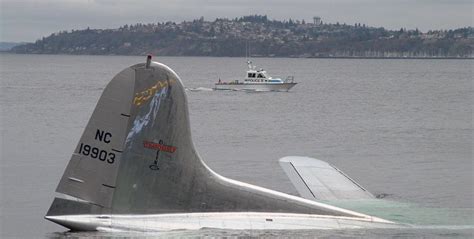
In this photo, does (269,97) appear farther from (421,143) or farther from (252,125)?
(421,143)

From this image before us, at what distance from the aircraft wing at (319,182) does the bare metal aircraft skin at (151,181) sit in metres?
4.63

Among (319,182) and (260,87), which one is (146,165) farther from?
(260,87)

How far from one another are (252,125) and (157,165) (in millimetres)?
44085

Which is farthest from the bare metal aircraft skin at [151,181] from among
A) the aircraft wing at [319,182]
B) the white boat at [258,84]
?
the white boat at [258,84]

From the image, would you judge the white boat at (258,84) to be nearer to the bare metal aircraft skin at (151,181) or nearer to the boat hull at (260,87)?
the boat hull at (260,87)

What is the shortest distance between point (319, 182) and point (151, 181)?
7.48 m

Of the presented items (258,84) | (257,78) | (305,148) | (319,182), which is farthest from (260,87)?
(319,182)

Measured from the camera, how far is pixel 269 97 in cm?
9894

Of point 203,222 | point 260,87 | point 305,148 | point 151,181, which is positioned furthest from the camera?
point 260,87

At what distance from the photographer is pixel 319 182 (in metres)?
27.8

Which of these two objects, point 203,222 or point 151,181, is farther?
point 151,181

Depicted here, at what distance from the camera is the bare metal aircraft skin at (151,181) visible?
20.9 m

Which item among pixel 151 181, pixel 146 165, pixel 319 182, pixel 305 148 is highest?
pixel 146 165

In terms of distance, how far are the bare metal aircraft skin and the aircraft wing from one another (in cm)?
463
